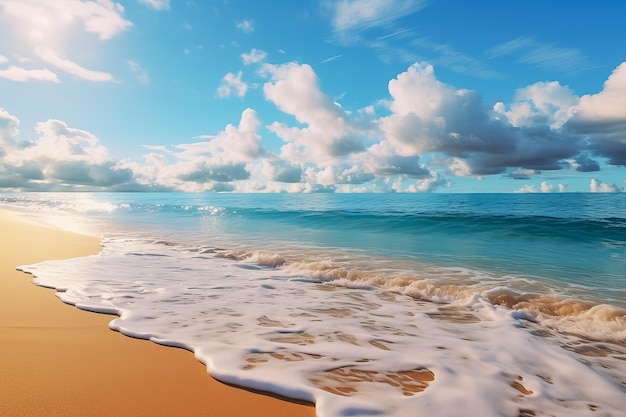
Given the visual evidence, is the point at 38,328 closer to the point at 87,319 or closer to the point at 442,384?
the point at 87,319

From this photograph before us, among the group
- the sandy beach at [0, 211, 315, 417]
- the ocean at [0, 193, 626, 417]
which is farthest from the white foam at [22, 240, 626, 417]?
the sandy beach at [0, 211, 315, 417]

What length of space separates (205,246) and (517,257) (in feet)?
34.4

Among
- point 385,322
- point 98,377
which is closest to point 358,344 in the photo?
→ point 385,322

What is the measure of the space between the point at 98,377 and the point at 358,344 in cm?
255

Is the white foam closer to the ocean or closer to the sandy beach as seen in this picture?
the ocean

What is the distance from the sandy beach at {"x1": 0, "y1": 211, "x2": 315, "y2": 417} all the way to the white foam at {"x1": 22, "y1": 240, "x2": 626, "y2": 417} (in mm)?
197

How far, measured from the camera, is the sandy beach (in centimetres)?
251

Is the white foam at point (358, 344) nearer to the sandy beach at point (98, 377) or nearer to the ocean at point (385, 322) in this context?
the ocean at point (385, 322)

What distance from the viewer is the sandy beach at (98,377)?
2514 mm

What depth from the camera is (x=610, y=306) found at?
573 cm

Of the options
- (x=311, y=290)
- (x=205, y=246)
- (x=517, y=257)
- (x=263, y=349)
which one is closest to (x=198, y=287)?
(x=311, y=290)

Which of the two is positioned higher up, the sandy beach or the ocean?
the sandy beach

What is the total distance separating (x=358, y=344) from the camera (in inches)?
157

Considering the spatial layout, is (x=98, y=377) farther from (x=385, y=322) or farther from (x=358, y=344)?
(x=385, y=322)
